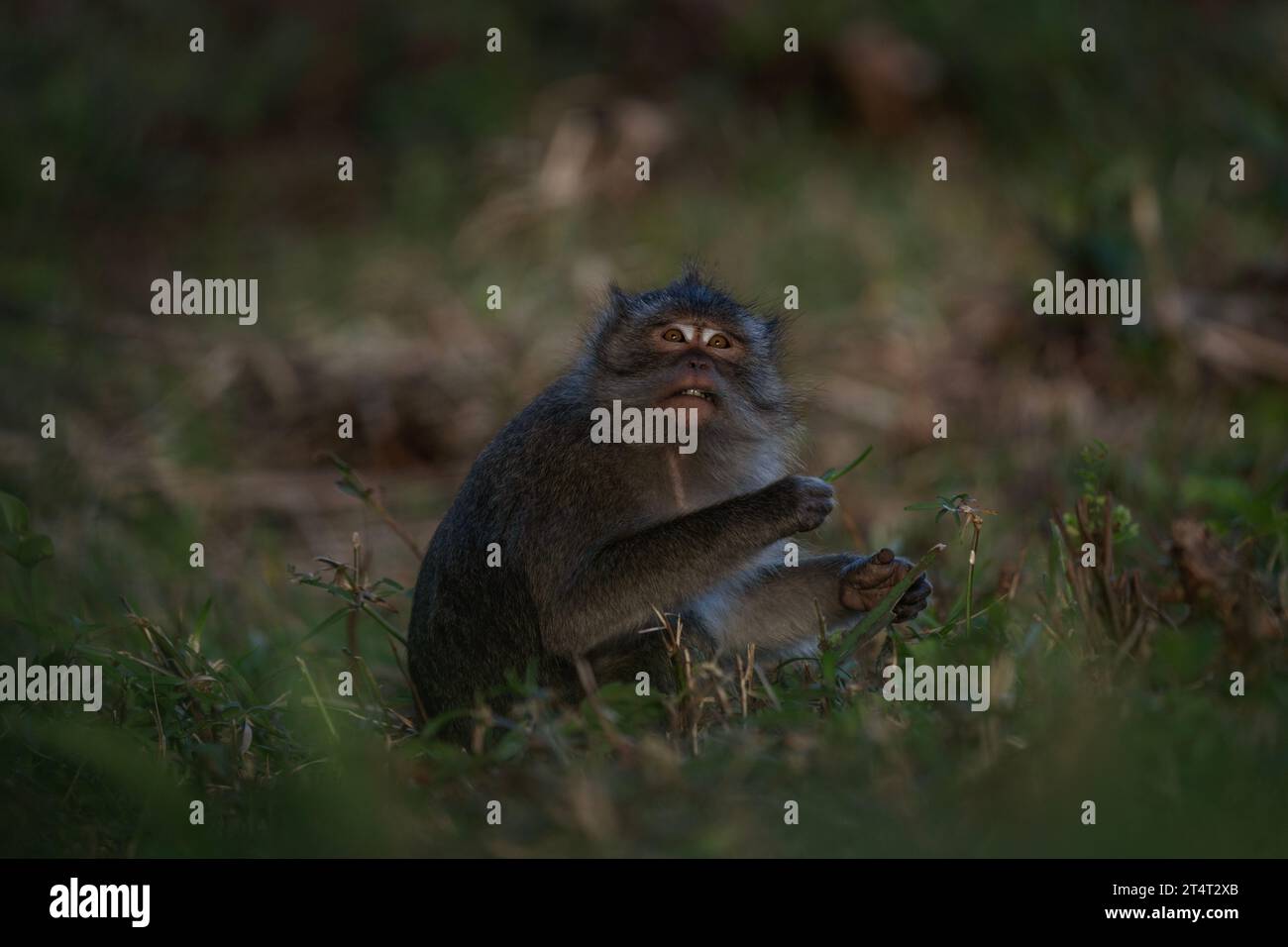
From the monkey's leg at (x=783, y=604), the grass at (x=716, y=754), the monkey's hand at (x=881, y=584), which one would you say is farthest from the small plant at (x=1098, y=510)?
the monkey's leg at (x=783, y=604)

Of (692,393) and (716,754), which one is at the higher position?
(692,393)

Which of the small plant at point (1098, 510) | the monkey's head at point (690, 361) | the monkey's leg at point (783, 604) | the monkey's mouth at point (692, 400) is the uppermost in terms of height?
the monkey's head at point (690, 361)

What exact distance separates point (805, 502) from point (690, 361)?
2.23 ft

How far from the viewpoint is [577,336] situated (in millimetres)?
6094

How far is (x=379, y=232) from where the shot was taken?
554 inches

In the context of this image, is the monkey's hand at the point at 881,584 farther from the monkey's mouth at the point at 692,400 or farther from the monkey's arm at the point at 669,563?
the monkey's mouth at the point at 692,400

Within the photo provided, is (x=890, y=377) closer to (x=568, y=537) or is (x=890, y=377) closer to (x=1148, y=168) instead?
(x=1148, y=168)

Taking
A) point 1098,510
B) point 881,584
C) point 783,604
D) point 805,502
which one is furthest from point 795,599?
point 1098,510

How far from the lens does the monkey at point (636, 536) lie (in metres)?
4.96

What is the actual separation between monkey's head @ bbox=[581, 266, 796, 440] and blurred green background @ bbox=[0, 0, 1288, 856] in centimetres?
105

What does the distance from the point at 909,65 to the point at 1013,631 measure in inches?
474

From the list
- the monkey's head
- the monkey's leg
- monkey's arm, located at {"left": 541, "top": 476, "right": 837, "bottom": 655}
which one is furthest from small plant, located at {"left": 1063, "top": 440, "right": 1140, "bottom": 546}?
the monkey's head

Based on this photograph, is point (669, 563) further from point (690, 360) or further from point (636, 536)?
point (690, 360)

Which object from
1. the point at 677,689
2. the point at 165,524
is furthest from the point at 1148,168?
the point at 677,689
